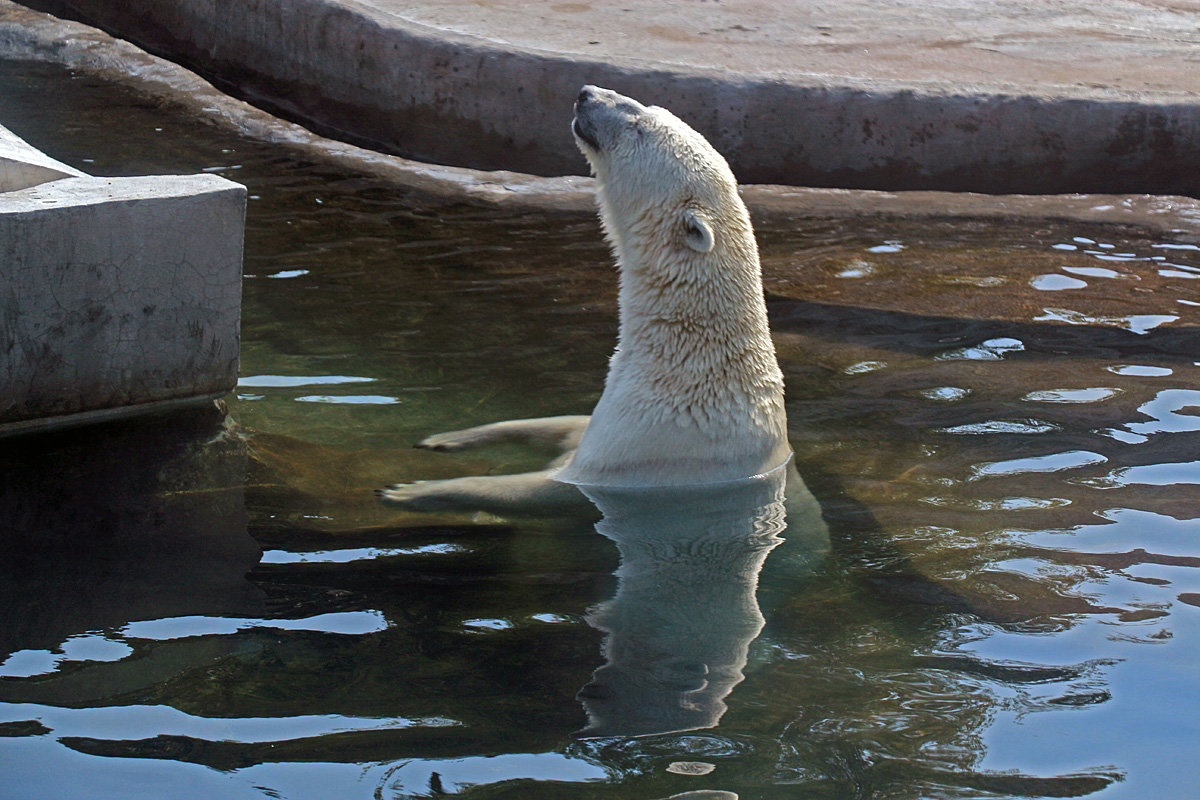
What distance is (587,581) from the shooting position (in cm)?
281

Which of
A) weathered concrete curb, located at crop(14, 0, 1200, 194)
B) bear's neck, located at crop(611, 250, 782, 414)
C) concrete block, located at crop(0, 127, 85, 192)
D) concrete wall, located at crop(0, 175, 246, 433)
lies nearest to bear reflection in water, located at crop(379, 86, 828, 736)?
bear's neck, located at crop(611, 250, 782, 414)

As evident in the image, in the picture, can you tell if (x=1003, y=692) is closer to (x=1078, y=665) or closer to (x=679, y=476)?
(x=1078, y=665)

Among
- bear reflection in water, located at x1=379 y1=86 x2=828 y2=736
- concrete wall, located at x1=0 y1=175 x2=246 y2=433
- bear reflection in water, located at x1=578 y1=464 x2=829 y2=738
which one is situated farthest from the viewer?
concrete wall, located at x1=0 y1=175 x2=246 y2=433

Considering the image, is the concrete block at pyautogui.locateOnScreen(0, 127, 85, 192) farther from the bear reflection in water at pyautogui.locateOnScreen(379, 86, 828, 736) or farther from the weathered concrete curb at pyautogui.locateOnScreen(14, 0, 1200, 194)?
the weathered concrete curb at pyautogui.locateOnScreen(14, 0, 1200, 194)

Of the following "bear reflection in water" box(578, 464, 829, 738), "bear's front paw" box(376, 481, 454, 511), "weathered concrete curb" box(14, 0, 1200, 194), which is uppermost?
"weathered concrete curb" box(14, 0, 1200, 194)

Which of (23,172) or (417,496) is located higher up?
(23,172)

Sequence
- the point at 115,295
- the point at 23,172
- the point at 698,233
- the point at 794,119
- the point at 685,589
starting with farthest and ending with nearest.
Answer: the point at 794,119 → the point at 23,172 → the point at 115,295 → the point at 698,233 → the point at 685,589

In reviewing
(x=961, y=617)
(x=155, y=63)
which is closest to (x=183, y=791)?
(x=961, y=617)

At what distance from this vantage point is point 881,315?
16.6 feet

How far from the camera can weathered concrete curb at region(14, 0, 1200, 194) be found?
6.34m

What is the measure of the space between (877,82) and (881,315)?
2.00m

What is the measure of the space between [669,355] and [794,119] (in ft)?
11.1

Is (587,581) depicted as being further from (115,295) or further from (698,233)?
(115,295)

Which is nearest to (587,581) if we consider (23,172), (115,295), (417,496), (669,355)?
(417,496)
